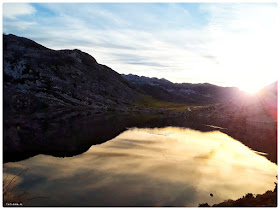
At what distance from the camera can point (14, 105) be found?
8875 centimetres

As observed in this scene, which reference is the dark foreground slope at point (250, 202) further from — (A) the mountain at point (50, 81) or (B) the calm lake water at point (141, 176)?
(A) the mountain at point (50, 81)

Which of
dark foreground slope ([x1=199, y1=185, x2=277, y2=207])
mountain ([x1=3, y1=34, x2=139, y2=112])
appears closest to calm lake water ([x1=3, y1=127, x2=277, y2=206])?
dark foreground slope ([x1=199, y1=185, x2=277, y2=207])

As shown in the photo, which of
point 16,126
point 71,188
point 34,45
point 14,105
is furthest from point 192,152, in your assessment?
point 34,45

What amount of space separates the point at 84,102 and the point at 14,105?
4414cm

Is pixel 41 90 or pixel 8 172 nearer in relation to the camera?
pixel 8 172

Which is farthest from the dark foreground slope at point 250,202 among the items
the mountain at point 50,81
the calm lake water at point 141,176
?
the mountain at point 50,81

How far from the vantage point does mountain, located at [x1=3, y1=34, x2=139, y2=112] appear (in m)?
105

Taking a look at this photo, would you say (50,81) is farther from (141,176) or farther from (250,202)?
(250,202)

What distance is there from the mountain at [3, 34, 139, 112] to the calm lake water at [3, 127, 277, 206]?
59975 millimetres

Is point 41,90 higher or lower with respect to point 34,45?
lower

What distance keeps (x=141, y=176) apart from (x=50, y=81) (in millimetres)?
119200

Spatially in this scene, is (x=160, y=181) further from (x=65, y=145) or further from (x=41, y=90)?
(x=41, y=90)

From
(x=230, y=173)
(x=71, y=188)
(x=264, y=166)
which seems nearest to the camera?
(x=71, y=188)

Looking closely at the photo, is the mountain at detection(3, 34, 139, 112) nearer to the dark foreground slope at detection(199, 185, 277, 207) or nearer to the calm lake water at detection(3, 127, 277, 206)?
the calm lake water at detection(3, 127, 277, 206)
